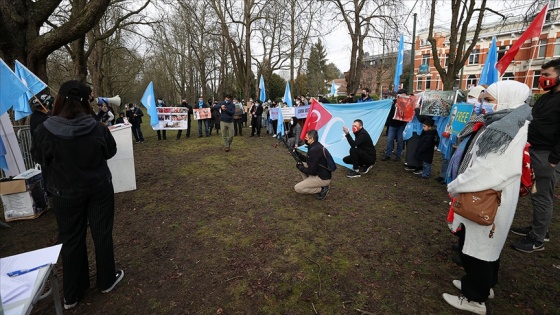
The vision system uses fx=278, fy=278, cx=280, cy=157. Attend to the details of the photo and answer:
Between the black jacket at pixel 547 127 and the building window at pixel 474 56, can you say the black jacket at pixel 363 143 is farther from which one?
the building window at pixel 474 56

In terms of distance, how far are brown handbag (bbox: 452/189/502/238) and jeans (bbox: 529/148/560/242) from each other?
1.92 m

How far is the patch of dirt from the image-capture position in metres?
2.79

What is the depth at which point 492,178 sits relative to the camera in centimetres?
218

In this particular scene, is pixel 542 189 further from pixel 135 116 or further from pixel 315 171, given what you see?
pixel 135 116

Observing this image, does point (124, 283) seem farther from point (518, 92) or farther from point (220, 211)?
point (518, 92)

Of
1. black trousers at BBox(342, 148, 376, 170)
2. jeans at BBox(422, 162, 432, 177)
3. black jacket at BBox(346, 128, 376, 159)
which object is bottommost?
jeans at BBox(422, 162, 432, 177)

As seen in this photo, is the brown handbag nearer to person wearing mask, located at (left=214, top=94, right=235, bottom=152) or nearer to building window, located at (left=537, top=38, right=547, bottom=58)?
person wearing mask, located at (left=214, top=94, right=235, bottom=152)

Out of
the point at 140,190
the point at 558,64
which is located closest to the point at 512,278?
the point at 558,64

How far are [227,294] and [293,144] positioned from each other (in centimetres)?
734

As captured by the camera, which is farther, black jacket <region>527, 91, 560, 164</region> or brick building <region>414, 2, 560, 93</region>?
brick building <region>414, 2, 560, 93</region>

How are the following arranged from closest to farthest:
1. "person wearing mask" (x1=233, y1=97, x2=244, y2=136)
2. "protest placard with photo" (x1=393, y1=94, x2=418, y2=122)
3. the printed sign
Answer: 1. "protest placard with photo" (x1=393, y1=94, x2=418, y2=122)
2. "person wearing mask" (x1=233, y1=97, x2=244, y2=136)
3. the printed sign

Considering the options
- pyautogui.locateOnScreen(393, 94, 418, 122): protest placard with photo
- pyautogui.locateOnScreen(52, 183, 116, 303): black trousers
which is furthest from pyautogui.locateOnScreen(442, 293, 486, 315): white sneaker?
pyautogui.locateOnScreen(393, 94, 418, 122): protest placard with photo

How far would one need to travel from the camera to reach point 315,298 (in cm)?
284

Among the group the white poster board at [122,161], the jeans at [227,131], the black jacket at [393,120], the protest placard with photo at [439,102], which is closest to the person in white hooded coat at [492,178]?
the protest placard with photo at [439,102]
